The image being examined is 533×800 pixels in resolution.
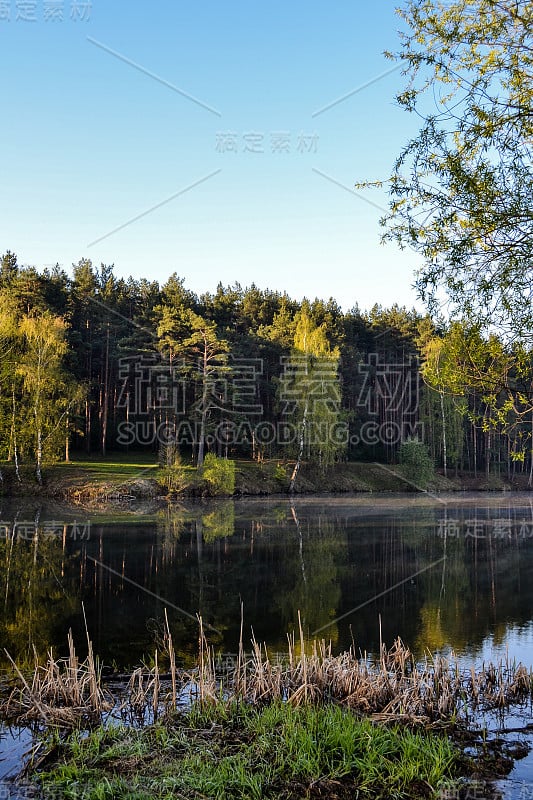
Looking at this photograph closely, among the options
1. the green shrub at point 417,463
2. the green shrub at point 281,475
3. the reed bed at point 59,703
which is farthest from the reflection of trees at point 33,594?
the green shrub at point 417,463

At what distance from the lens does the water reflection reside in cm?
1435

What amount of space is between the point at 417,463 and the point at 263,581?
42.1 metres

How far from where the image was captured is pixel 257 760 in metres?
7.59

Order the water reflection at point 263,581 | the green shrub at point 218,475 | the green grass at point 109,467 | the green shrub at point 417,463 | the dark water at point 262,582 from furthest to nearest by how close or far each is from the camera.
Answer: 1. the green shrub at point 417,463
2. the green shrub at point 218,475
3. the green grass at point 109,467
4. the water reflection at point 263,581
5. the dark water at point 262,582

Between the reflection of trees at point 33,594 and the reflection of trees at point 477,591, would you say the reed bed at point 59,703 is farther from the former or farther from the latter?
the reflection of trees at point 477,591

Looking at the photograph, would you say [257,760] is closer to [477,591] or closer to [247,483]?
[477,591]

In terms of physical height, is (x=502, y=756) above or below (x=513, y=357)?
below

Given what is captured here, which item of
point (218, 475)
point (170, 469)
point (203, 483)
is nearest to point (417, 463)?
point (218, 475)

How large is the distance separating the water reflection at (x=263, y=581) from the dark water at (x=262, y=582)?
0.19 feet

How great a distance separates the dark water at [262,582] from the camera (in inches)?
560

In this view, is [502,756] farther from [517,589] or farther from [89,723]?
[517,589]

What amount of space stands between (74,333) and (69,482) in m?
21.3

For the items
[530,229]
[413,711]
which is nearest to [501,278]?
[530,229]

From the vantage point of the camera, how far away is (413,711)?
28.6 ft
